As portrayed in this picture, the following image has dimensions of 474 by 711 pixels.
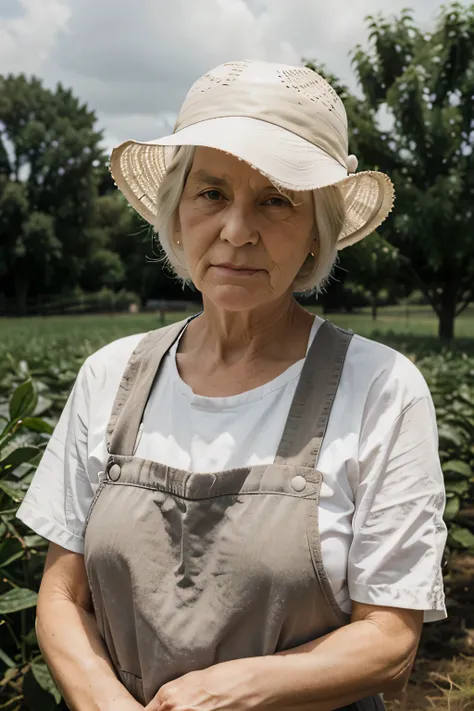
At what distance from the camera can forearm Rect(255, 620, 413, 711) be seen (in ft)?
4.55

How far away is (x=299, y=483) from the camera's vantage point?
1465 millimetres

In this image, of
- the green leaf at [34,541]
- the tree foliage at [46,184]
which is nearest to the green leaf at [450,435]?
the green leaf at [34,541]

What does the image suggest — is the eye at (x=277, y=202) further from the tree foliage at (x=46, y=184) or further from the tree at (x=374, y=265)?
the tree foliage at (x=46, y=184)

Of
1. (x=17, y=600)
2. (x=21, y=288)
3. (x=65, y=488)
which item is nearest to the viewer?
(x=65, y=488)

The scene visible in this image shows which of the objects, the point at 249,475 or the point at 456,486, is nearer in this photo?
the point at 249,475

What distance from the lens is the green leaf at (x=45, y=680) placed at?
2.08 metres

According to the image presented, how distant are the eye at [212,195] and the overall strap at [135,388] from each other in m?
0.38

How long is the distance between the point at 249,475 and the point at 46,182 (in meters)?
45.0

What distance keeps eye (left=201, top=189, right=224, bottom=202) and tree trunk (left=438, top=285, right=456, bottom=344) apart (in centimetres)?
1814

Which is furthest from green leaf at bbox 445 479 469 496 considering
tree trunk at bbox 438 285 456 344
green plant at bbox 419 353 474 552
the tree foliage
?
the tree foliage

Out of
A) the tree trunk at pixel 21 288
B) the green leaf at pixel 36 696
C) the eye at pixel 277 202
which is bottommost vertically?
the tree trunk at pixel 21 288

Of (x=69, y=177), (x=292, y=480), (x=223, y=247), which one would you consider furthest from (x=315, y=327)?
(x=69, y=177)

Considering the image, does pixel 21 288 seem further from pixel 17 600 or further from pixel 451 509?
pixel 17 600

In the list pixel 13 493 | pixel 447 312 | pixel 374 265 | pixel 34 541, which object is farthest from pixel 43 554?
pixel 447 312
